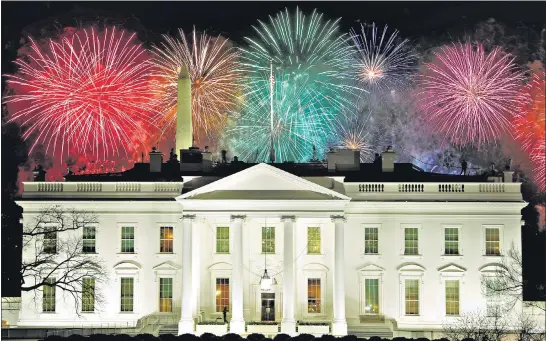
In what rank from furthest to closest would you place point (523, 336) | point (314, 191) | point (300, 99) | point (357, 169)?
point (300, 99) < point (357, 169) < point (314, 191) < point (523, 336)

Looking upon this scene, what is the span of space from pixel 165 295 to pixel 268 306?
5.44 m

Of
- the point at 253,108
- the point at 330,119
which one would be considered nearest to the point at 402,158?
the point at 330,119

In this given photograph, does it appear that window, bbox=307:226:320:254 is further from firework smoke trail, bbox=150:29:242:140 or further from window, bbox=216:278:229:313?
firework smoke trail, bbox=150:29:242:140

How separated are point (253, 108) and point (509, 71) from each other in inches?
817

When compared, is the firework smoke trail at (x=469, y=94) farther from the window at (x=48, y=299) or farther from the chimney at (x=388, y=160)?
the window at (x=48, y=299)

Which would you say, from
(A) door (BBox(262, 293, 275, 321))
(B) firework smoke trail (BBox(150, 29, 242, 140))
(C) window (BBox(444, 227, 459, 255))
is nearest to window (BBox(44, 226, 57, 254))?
(A) door (BBox(262, 293, 275, 321))

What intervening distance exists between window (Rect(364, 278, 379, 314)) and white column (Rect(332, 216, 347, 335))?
8.01 feet

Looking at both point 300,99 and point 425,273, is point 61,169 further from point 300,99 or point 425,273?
point 425,273

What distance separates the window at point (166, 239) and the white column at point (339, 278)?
29.6 ft

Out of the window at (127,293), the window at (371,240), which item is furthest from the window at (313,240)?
the window at (127,293)

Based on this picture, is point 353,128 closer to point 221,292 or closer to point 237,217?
point 221,292

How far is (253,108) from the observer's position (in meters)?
90.6

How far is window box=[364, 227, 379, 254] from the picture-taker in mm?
59344

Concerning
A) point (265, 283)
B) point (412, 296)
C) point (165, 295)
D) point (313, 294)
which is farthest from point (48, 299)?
point (412, 296)
